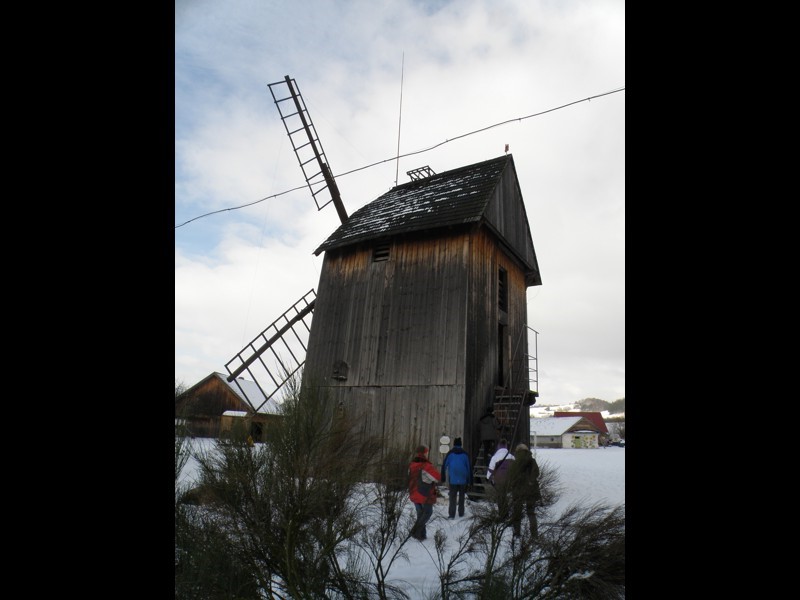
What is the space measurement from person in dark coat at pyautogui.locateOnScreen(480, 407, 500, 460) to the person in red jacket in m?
5.40

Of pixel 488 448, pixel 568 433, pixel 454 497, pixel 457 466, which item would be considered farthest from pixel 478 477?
pixel 568 433

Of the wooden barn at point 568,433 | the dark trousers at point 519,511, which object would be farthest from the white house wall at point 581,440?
the dark trousers at point 519,511

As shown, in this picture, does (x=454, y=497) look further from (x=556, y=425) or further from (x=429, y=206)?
(x=556, y=425)

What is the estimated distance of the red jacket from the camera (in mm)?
6061

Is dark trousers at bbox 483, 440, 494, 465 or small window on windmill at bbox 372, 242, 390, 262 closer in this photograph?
dark trousers at bbox 483, 440, 494, 465

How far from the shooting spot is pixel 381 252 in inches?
560

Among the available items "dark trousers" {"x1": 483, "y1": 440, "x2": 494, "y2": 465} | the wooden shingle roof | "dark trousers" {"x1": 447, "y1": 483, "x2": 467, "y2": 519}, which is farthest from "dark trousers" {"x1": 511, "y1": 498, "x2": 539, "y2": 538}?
the wooden shingle roof

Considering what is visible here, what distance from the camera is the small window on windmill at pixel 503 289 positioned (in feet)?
48.6

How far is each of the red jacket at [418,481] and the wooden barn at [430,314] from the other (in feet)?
12.9

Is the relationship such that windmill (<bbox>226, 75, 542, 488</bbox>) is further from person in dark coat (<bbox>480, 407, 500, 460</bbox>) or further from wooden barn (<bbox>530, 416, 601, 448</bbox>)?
wooden barn (<bbox>530, 416, 601, 448</bbox>)
